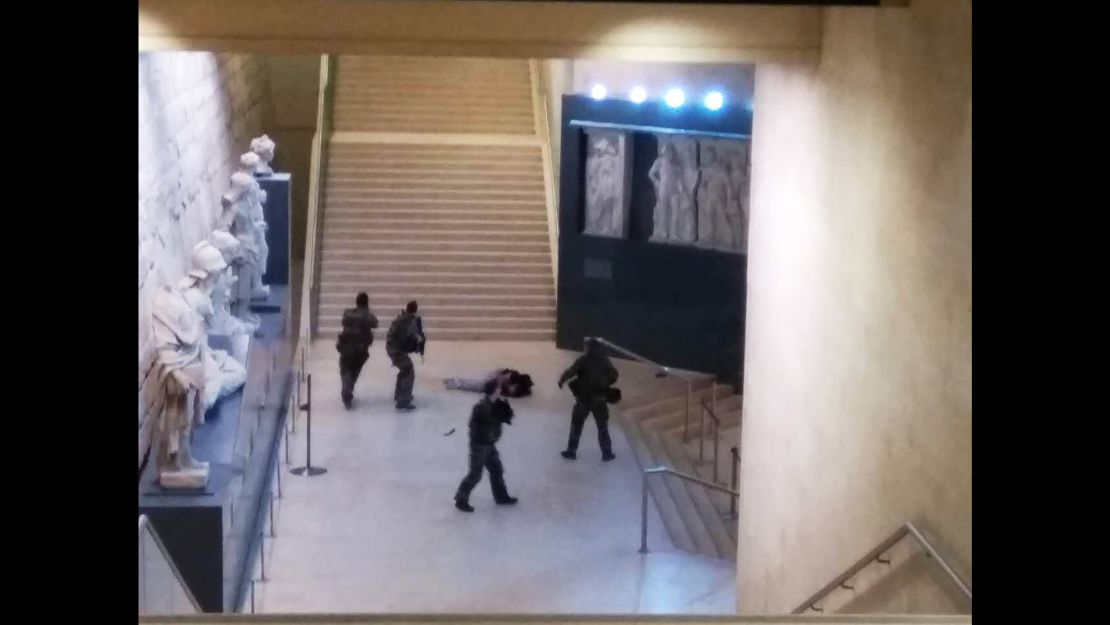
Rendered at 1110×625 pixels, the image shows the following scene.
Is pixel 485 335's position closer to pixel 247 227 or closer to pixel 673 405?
pixel 673 405

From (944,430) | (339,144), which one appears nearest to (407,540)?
(944,430)

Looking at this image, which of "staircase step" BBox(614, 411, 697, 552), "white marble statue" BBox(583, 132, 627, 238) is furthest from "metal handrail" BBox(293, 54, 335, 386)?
"staircase step" BBox(614, 411, 697, 552)

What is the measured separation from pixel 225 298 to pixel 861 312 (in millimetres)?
7405

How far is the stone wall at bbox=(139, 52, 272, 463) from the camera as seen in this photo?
11.2 m

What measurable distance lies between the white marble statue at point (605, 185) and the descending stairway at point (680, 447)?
173 cm

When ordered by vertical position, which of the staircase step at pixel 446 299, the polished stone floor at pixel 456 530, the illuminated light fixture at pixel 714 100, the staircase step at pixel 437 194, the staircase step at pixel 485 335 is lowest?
the polished stone floor at pixel 456 530

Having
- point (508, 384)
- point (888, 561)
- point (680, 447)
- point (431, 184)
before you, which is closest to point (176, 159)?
point (508, 384)

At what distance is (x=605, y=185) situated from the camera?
19.2 m

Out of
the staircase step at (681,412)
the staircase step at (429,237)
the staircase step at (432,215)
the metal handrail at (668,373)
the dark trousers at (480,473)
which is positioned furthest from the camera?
the staircase step at (432,215)

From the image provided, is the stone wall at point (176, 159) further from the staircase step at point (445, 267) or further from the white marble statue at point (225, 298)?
the staircase step at point (445, 267)

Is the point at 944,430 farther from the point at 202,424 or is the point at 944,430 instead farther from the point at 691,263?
the point at 691,263

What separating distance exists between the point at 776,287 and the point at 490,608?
3184 millimetres

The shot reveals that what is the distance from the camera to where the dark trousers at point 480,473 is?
1314 cm

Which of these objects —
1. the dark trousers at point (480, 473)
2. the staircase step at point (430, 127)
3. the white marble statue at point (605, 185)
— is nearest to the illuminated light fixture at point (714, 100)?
the white marble statue at point (605, 185)
